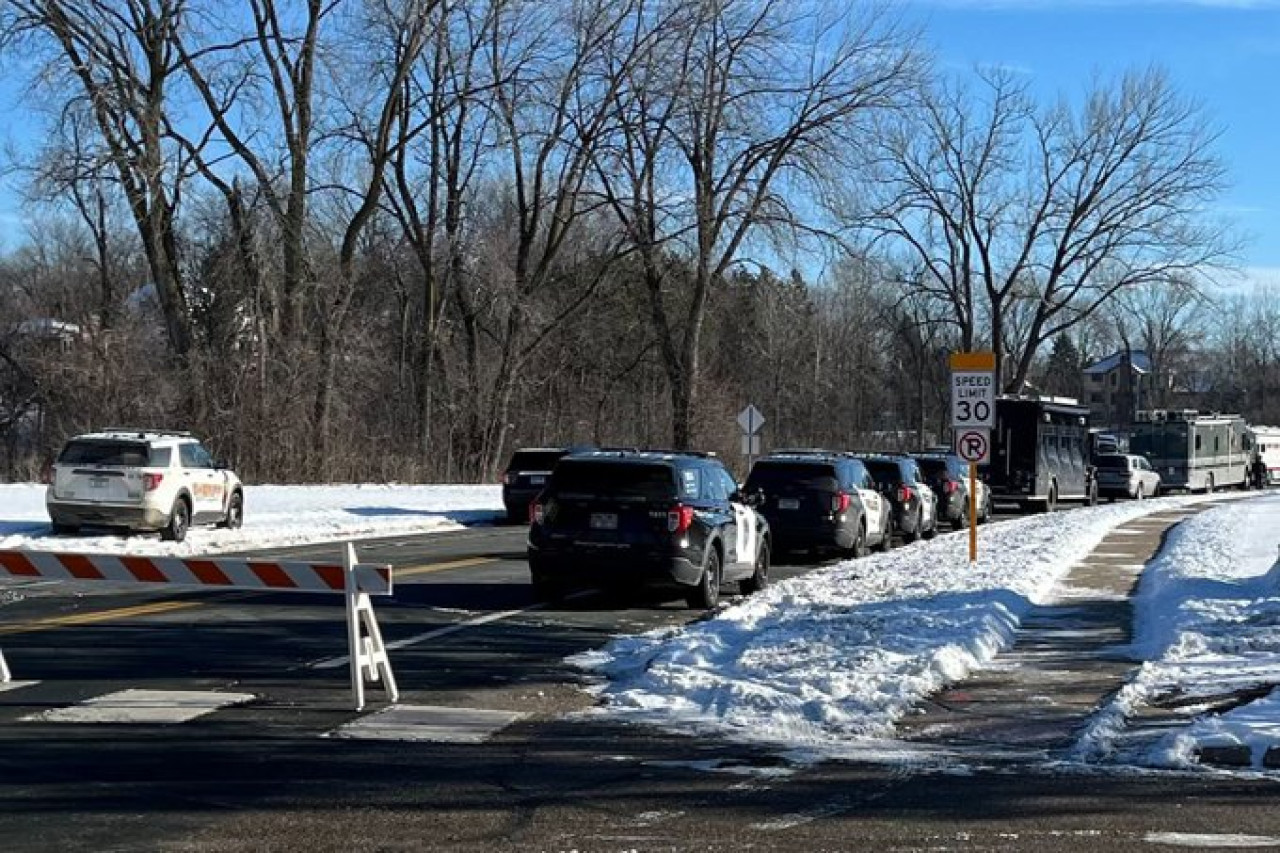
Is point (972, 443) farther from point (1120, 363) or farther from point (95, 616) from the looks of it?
point (1120, 363)

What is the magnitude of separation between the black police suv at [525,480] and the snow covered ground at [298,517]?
1223mm

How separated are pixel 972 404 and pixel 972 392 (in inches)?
6.8

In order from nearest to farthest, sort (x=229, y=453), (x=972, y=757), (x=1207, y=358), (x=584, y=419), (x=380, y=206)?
(x=972, y=757) < (x=229, y=453) < (x=380, y=206) < (x=584, y=419) < (x=1207, y=358)

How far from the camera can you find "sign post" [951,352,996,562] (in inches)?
846

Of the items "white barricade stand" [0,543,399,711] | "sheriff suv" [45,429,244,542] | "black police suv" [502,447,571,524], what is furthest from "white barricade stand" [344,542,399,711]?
"black police suv" [502,447,571,524]

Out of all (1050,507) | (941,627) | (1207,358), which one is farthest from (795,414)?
(941,627)

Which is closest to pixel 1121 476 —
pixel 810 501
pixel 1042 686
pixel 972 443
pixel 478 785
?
pixel 810 501

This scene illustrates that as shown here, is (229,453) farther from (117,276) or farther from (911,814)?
(911,814)

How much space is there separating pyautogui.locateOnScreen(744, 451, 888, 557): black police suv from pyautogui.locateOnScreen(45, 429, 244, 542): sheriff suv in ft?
30.2

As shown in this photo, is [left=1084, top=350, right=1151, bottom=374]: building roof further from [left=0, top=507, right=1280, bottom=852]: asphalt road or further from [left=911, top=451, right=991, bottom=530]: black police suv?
[left=0, top=507, right=1280, bottom=852]: asphalt road

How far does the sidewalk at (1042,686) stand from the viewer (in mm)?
9859

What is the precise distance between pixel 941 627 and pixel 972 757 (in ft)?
16.7

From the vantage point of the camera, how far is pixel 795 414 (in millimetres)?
91688

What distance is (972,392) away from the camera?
2162 centimetres
